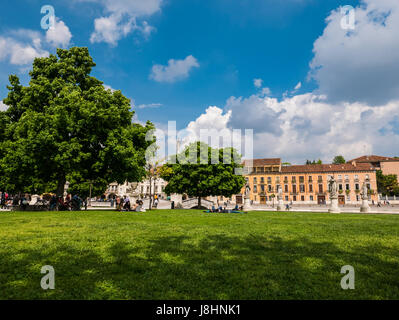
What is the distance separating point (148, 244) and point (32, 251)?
3.03 metres

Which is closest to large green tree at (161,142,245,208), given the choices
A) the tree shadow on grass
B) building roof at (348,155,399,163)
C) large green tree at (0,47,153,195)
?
large green tree at (0,47,153,195)

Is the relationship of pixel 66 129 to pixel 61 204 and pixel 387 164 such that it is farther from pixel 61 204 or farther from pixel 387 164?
pixel 387 164

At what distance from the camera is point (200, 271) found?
16.8 ft

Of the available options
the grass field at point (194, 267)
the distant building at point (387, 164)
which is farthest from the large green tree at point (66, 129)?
the distant building at point (387, 164)

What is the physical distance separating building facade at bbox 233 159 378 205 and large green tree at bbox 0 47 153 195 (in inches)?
2224

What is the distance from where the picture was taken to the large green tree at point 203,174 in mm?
42031

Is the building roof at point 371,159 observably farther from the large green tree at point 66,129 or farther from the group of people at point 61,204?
the group of people at point 61,204

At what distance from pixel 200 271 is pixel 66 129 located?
2184 cm

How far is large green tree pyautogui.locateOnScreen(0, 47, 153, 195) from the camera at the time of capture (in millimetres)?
21547

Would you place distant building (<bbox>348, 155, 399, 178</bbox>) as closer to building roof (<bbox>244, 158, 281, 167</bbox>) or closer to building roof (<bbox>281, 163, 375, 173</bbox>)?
building roof (<bbox>281, 163, 375, 173</bbox>)

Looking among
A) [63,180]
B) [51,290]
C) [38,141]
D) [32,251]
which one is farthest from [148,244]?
[63,180]

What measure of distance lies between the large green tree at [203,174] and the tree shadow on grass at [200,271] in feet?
111
